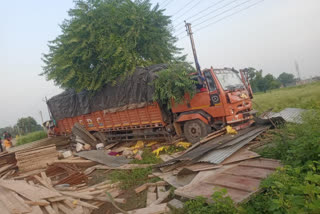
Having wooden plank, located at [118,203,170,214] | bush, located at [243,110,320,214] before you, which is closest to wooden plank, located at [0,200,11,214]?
wooden plank, located at [118,203,170,214]

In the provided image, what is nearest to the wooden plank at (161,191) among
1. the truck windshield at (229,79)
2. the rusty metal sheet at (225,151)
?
the rusty metal sheet at (225,151)

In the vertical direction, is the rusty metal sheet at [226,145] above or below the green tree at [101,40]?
below

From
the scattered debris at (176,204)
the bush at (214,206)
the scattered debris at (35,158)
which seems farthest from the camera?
the scattered debris at (35,158)

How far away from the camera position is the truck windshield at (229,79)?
7.43m

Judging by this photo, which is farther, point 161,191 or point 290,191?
point 161,191

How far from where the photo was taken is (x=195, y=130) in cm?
777

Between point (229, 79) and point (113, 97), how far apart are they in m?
5.56

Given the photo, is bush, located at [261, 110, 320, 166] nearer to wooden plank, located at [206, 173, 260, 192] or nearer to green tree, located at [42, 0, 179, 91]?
wooden plank, located at [206, 173, 260, 192]

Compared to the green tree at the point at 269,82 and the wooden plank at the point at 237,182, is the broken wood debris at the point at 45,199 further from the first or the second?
the green tree at the point at 269,82

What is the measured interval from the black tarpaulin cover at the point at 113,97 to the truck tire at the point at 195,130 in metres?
1.87

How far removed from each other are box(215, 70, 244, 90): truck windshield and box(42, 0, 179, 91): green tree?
4.42 m

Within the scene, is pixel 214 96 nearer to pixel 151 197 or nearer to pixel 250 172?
pixel 250 172

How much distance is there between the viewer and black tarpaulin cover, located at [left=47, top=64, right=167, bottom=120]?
8.82 meters

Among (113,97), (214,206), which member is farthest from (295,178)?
(113,97)
